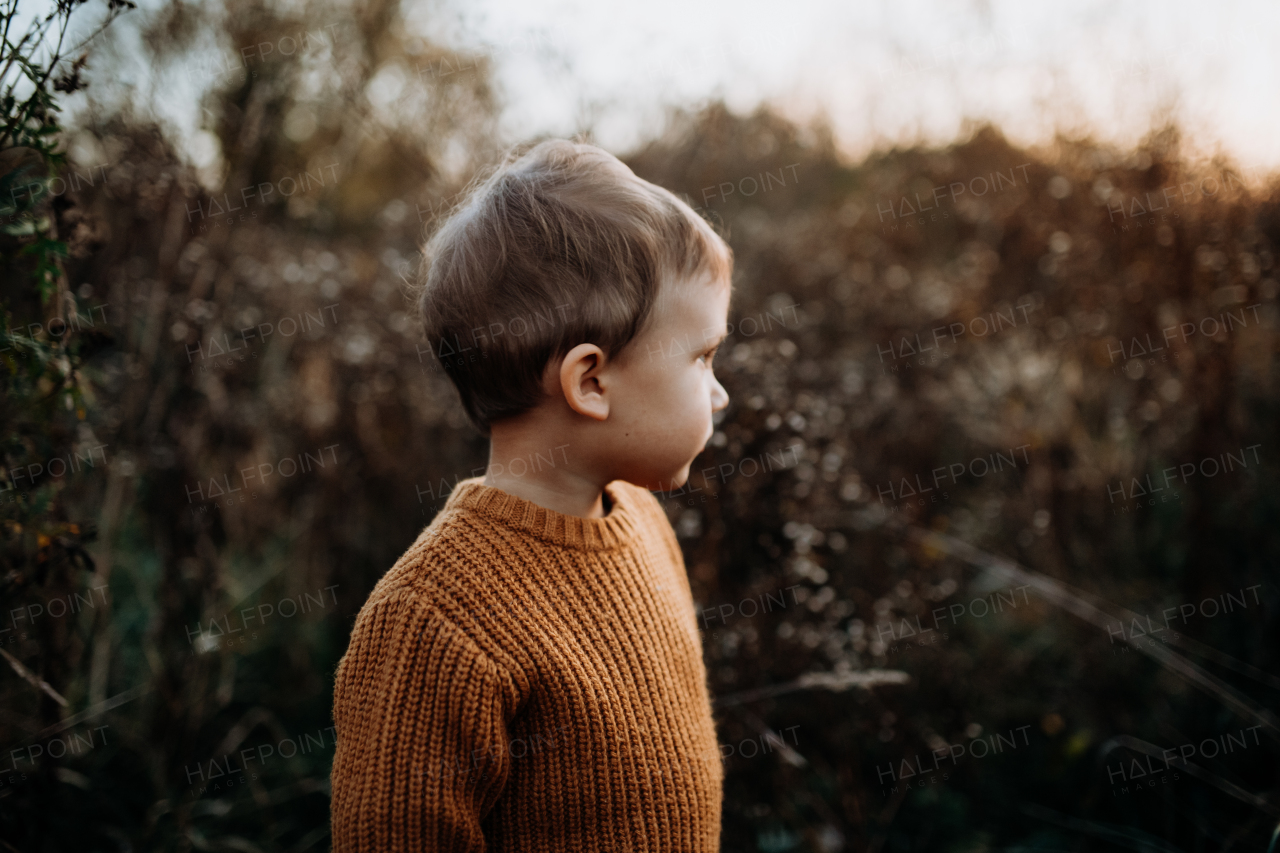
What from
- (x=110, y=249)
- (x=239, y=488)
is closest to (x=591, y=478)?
(x=239, y=488)

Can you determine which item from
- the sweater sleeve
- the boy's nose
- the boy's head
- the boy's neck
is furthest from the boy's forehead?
the sweater sleeve

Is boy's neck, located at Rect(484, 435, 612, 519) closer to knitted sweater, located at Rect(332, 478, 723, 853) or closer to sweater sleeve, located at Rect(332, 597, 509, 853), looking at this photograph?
knitted sweater, located at Rect(332, 478, 723, 853)

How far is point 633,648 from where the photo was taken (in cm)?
134

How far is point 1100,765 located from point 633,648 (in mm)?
2089

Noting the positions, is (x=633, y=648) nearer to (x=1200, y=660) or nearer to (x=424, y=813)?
(x=424, y=813)

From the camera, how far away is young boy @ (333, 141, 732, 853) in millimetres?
1138

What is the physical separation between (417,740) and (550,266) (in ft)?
2.56

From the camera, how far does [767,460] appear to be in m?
2.20

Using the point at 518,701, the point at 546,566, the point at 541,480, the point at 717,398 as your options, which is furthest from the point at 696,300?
the point at 518,701

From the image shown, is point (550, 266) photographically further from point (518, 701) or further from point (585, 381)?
point (518, 701)

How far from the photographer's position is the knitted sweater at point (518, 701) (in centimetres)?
112

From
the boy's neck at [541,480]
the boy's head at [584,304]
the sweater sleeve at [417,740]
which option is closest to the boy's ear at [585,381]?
the boy's head at [584,304]

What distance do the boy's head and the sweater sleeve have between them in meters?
0.41

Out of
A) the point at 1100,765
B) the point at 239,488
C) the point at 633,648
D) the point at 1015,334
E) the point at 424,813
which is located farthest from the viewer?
the point at 1015,334
